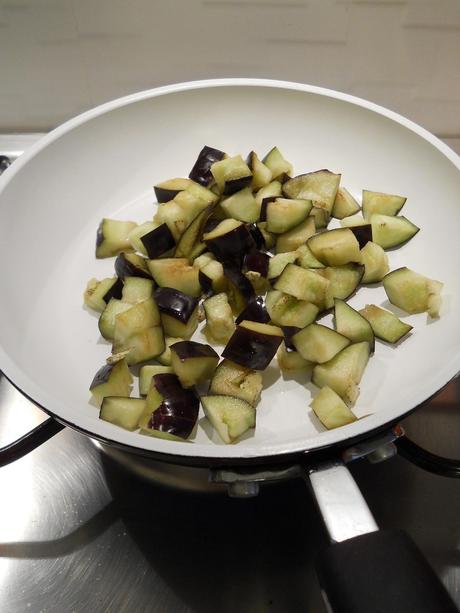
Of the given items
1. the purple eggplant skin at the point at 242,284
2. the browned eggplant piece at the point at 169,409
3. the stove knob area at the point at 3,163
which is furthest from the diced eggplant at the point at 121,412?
the stove knob area at the point at 3,163

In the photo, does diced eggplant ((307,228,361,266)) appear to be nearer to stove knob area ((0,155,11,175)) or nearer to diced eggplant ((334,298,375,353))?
diced eggplant ((334,298,375,353))

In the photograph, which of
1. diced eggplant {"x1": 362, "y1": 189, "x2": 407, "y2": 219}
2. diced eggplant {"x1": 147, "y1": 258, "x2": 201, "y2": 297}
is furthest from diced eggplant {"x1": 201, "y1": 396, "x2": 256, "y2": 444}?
diced eggplant {"x1": 362, "y1": 189, "x2": 407, "y2": 219}

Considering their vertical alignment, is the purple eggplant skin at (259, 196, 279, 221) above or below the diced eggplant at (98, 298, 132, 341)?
above

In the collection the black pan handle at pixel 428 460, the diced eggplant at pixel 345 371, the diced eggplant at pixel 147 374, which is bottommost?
the black pan handle at pixel 428 460

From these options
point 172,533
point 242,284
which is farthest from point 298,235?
point 172,533

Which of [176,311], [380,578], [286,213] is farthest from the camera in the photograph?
[286,213]

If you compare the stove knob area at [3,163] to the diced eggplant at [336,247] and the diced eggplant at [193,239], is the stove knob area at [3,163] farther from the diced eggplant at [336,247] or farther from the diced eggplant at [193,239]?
the diced eggplant at [336,247]

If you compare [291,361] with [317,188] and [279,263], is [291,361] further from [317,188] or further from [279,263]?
[317,188]
